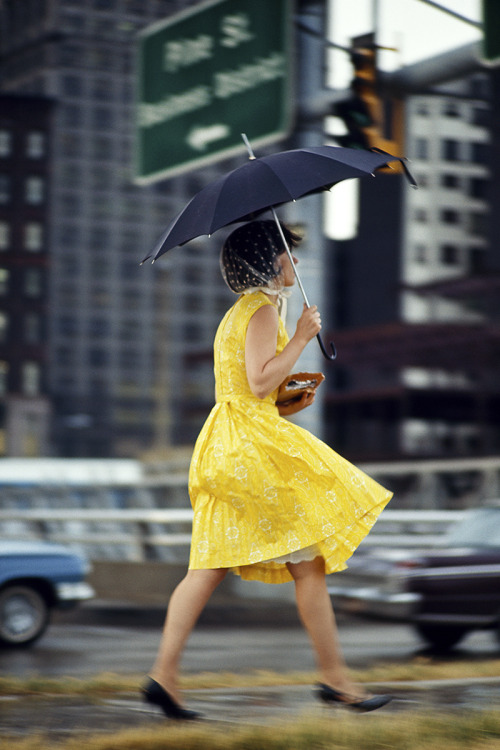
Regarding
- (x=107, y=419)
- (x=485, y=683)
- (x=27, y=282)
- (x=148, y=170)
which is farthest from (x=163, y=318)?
(x=107, y=419)

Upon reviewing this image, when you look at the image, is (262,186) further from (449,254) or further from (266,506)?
(449,254)

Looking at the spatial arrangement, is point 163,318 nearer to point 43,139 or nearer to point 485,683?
point 485,683

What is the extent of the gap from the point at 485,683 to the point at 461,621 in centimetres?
401

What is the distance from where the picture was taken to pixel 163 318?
4319 centimetres

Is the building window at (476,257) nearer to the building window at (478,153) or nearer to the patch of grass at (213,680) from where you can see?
the building window at (478,153)

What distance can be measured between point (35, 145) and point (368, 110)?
86.9m

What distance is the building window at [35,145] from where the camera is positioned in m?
91.8

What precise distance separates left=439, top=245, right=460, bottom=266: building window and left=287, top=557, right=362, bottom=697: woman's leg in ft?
278

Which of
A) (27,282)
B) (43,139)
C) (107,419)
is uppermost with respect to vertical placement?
(43,139)

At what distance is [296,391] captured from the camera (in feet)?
14.4

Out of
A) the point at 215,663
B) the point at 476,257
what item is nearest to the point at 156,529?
the point at 215,663

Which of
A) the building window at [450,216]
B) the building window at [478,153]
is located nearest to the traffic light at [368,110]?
the building window at [450,216]

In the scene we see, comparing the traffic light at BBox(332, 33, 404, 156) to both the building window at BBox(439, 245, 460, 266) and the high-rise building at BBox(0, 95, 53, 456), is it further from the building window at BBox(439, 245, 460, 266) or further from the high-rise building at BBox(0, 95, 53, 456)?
the high-rise building at BBox(0, 95, 53, 456)

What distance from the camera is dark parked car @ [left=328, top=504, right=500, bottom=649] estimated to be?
31.1 ft
